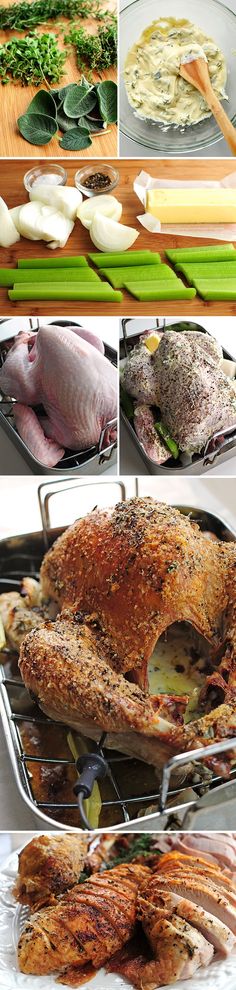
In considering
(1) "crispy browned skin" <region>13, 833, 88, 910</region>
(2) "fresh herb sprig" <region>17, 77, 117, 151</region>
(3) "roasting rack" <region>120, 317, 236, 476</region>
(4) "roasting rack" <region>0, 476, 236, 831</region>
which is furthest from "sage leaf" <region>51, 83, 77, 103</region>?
(1) "crispy browned skin" <region>13, 833, 88, 910</region>

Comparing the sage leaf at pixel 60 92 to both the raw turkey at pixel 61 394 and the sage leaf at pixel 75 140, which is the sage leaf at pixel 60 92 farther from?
the raw turkey at pixel 61 394

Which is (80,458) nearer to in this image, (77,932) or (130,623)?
(130,623)

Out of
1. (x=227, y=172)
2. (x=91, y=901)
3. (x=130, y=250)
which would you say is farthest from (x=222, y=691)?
(x=227, y=172)

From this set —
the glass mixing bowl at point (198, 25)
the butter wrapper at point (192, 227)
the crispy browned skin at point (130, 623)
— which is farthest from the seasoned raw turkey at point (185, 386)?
the glass mixing bowl at point (198, 25)

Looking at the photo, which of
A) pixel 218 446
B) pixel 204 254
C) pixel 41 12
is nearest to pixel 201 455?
pixel 218 446

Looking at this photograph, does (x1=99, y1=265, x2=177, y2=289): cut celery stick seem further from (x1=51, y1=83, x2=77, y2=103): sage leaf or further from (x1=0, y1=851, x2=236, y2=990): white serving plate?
(x1=0, y1=851, x2=236, y2=990): white serving plate

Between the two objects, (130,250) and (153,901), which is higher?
(130,250)

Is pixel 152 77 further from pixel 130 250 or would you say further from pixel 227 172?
pixel 130 250
